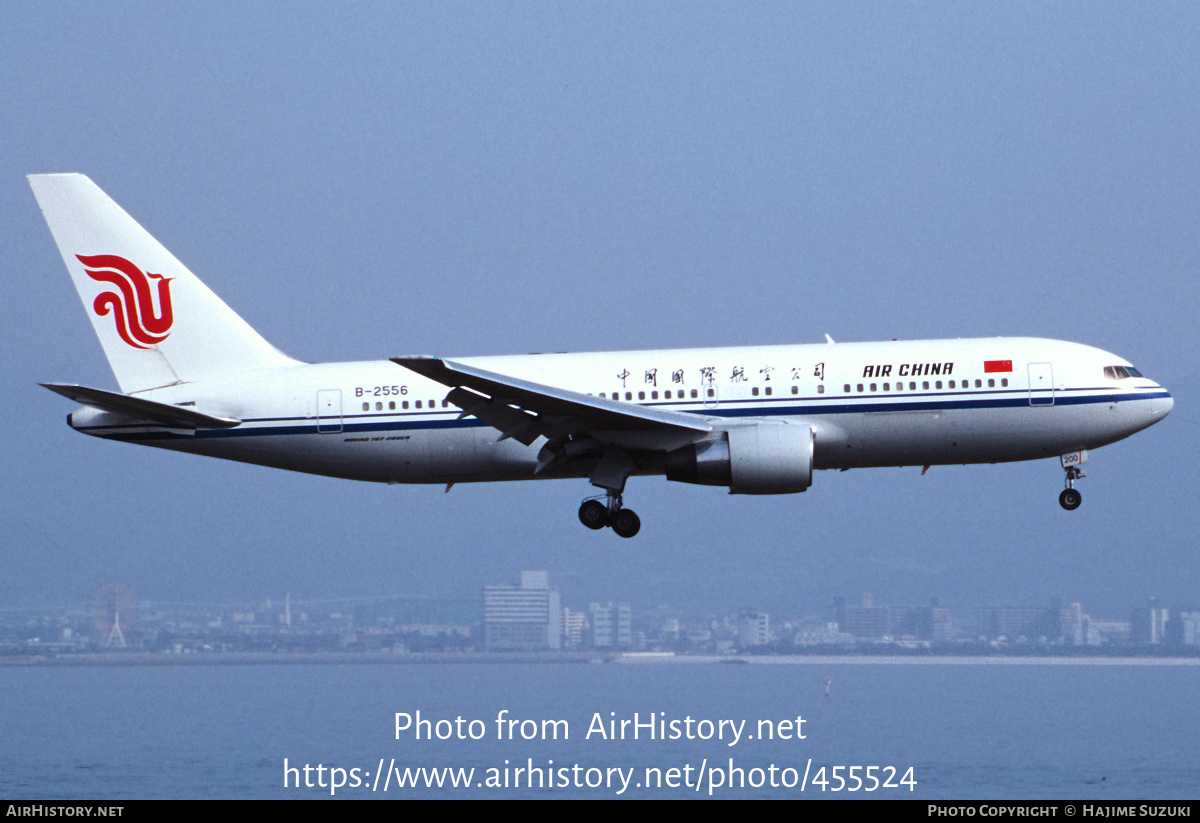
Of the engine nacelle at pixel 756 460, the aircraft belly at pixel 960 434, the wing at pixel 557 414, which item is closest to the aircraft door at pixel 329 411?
the wing at pixel 557 414

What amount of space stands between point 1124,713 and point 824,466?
14130cm

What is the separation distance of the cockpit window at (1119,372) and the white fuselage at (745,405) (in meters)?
0.11

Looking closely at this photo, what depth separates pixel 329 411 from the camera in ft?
97.0

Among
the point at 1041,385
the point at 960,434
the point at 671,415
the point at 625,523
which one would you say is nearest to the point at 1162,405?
the point at 1041,385

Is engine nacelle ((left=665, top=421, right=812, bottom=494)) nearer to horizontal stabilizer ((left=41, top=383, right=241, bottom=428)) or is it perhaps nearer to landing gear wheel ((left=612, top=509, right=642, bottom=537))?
landing gear wheel ((left=612, top=509, right=642, bottom=537))

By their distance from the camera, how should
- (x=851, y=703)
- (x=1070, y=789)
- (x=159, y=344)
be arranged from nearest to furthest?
(x=159, y=344) → (x=1070, y=789) → (x=851, y=703)

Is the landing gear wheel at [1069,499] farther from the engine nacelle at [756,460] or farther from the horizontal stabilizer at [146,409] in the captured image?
the horizontal stabilizer at [146,409]

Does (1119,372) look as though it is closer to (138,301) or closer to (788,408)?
Answer: (788,408)

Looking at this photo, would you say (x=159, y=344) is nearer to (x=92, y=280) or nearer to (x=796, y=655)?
(x=92, y=280)

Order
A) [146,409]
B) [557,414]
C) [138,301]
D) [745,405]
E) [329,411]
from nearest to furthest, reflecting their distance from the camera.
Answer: [557,414], [745,405], [146,409], [329,411], [138,301]

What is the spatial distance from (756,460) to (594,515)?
15.3 feet

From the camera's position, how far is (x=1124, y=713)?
15250 cm
